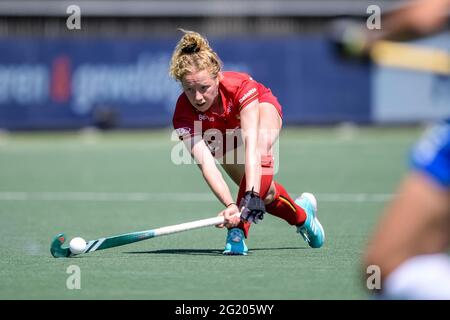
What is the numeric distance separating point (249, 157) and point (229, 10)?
59.2ft

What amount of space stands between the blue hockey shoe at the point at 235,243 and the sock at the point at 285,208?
0.41m

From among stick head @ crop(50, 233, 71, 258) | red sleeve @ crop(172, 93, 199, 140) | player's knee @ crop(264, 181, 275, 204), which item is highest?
red sleeve @ crop(172, 93, 199, 140)

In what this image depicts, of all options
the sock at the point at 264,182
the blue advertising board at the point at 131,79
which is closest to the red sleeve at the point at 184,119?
the sock at the point at 264,182

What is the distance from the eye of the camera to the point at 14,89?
67.4 ft

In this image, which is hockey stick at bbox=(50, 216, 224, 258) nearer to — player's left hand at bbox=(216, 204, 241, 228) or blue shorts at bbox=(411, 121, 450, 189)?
player's left hand at bbox=(216, 204, 241, 228)

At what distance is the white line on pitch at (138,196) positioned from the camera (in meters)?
10.9

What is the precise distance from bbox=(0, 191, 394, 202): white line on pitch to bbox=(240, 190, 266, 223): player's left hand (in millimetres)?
4072

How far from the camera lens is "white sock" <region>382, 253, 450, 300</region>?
377 centimetres

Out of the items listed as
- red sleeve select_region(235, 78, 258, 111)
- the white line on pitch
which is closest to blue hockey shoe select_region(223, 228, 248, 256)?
red sleeve select_region(235, 78, 258, 111)

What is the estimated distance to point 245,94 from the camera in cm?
710

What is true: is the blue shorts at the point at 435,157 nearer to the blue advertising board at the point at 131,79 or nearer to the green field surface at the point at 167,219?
the green field surface at the point at 167,219

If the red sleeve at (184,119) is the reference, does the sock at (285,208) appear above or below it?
below

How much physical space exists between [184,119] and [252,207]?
0.89 metres
